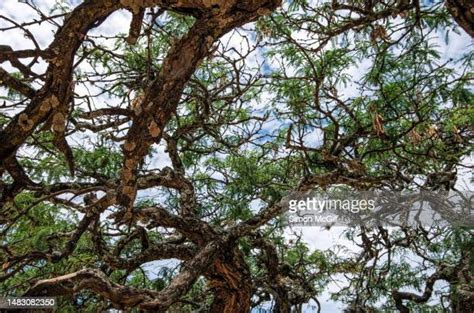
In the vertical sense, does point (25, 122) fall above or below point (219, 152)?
below

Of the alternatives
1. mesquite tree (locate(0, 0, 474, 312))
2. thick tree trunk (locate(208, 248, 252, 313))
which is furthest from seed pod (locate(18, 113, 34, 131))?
thick tree trunk (locate(208, 248, 252, 313))

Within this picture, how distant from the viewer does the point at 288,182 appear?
129 inches

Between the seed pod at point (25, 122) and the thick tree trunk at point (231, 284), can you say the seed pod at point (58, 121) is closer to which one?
the seed pod at point (25, 122)

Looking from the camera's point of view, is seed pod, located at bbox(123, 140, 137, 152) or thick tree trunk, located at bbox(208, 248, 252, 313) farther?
thick tree trunk, located at bbox(208, 248, 252, 313)

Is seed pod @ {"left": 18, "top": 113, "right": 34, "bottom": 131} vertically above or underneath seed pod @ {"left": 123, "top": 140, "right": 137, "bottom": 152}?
above

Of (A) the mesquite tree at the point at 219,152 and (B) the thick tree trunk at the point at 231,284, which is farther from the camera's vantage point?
(B) the thick tree trunk at the point at 231,284

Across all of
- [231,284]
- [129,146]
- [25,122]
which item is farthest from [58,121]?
[231,284]

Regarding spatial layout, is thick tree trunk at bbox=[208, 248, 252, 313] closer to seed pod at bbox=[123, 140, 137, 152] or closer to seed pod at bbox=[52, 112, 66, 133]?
seed pod at bbox=[123, 140, 137, 152]

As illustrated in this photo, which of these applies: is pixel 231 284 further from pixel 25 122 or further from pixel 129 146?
pixel 25 122

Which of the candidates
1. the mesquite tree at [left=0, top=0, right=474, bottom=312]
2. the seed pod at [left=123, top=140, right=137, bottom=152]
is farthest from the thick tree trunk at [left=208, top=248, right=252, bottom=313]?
the seed pod at [left=123, top=140, right=137, bottom=152]

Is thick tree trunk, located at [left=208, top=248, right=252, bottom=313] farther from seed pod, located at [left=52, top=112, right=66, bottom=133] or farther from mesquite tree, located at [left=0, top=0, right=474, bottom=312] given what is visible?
seed pod, located at [left=52, top=112, right=66, bottom=133]

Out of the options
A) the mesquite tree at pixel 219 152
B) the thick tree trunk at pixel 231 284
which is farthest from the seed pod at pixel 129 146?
the thick tree trunk at pixel 231 284

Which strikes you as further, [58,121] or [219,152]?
[219,152]

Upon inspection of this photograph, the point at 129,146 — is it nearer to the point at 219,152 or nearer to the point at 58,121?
the point at 58,121
